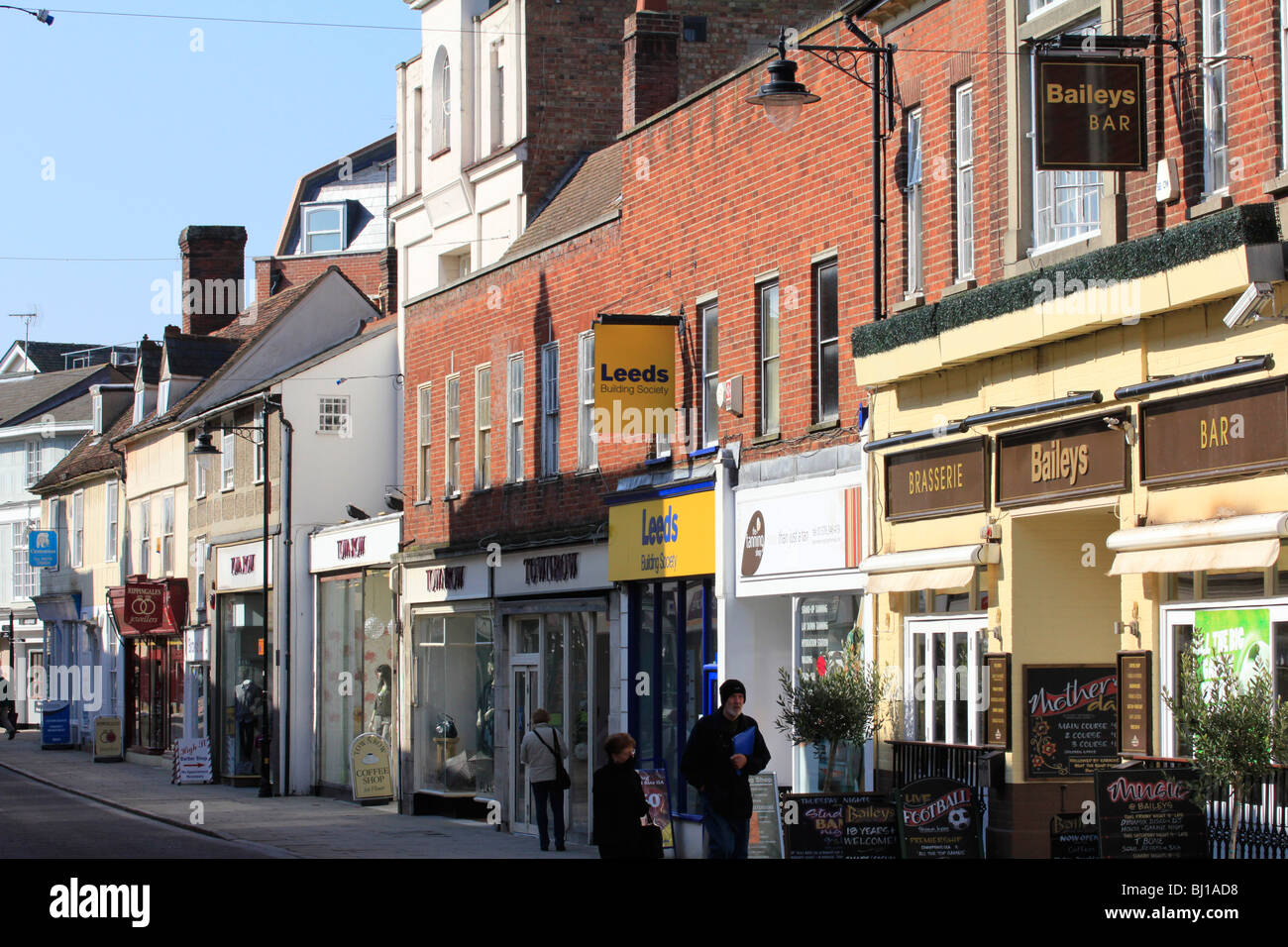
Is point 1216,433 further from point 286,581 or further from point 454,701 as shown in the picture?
point 286,581

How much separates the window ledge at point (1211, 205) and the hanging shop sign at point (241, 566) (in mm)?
25912

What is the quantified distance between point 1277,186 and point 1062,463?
10.6ft

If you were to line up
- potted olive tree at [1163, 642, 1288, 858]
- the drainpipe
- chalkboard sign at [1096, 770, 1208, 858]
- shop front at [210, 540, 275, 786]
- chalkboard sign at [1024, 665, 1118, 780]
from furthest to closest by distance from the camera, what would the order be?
shop front at [210, 540, 275, 786], the drainpipe, chalkboard sign at [1024, 665, 1118, 780], chalkboard sign at [1096, 770, 1208, 858], potted olive tree at [1163, 642, 1288, 858]

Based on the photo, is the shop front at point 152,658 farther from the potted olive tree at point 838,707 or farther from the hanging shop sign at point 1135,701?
the hanging shop sign at point 1135,701

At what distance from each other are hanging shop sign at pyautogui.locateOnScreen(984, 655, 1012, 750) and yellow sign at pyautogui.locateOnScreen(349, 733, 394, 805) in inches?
692

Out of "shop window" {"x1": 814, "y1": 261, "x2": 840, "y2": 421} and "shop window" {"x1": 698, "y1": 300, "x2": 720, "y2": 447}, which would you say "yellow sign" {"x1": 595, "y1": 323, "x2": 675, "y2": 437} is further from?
"shop window" {"x1": 814, "y1": 261, "x2": 840, "y2": 421}

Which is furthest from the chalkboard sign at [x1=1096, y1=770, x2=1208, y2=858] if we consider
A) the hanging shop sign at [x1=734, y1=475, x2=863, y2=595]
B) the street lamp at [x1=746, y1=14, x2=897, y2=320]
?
the street lamp at [x1=746, y1=14, x2=897, y2=320]

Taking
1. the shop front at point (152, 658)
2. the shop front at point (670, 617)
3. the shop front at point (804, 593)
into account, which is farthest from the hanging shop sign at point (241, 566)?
the shop front at point (804, 593)

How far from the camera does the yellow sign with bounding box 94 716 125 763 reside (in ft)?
157

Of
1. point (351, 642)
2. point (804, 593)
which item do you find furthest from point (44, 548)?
point (804, 593)

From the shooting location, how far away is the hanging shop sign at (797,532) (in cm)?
1875

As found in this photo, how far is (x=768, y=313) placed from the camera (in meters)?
20.9

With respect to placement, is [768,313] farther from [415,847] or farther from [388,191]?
[388,191]

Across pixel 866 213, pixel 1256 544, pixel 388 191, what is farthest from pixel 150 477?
pixel 1256 544
